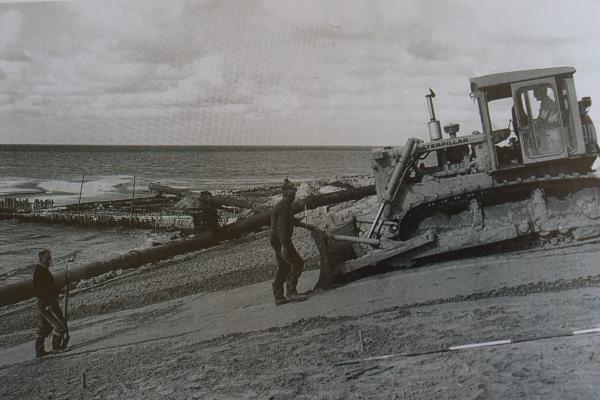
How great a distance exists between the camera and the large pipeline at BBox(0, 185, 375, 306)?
27.7 feet

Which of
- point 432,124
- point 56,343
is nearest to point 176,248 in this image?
point 56,343

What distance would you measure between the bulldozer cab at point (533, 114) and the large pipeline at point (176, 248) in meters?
4.74

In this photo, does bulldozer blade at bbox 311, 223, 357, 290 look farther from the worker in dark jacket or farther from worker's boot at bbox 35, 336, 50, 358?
worker's boot at bbox 35, 336, 50, 358

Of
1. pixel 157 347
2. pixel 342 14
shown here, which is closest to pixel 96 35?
pixel 342 14

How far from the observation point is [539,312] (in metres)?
3.96

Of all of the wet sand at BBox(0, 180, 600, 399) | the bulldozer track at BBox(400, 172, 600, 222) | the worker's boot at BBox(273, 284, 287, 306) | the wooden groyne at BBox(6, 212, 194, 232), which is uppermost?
the wooden groyne at BBox(6, 212, 194, 232)

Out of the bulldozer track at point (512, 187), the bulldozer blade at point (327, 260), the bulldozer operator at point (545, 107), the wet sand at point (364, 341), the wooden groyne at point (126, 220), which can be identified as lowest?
the wet sand at point (364, 341)

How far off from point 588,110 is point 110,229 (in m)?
11.2

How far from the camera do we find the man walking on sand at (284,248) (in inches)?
226

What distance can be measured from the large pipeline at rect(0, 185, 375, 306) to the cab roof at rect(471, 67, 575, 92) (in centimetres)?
487

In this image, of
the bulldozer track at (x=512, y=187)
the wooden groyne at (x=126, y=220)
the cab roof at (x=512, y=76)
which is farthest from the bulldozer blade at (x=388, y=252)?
the wooden groyne at (x=126, y=220)

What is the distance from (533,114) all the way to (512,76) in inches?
21.4

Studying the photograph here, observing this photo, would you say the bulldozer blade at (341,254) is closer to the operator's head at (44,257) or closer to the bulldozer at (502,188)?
the bulldozer at (502,188)

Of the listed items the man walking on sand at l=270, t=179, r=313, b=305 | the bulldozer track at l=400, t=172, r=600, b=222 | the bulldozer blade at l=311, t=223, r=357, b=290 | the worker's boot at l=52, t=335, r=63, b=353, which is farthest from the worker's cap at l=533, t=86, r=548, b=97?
the worker's boot at l=52, t=335, r=63, b=353
